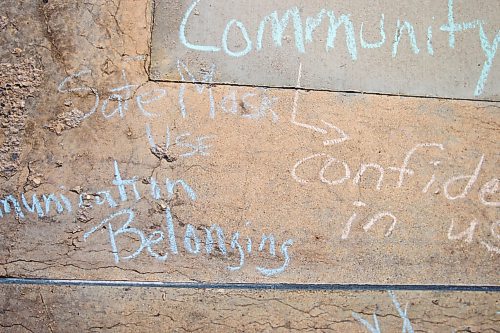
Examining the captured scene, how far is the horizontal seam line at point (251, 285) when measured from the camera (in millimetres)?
3225

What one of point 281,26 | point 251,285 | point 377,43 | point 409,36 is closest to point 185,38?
point 281,26

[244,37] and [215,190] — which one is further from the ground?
[244,37]

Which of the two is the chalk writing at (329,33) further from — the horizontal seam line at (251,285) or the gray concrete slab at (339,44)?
the horizontal seam line at (251,285)

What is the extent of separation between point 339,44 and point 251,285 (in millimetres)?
1656

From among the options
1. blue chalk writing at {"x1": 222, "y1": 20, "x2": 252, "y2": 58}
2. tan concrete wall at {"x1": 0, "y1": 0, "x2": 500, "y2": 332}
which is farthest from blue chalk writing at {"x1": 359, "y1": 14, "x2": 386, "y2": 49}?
blue chalk writing at {"x1": 222, "y1": 20, "x2": 252, "y2": 58}

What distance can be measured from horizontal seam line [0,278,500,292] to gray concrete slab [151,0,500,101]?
1253mm

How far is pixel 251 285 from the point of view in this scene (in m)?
3.29

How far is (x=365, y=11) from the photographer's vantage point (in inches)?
136

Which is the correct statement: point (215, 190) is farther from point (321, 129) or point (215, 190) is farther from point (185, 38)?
point (185, 38)

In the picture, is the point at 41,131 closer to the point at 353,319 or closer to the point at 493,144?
the point at 353,319

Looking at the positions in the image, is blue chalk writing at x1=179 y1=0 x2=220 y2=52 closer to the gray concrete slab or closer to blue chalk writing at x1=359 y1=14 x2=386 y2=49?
the gray concrete slab

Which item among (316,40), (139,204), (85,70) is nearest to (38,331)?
(139,204)

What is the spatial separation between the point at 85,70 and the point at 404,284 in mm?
2451

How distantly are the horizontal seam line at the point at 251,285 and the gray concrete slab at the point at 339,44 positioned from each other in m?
1.25
